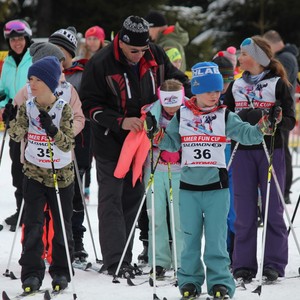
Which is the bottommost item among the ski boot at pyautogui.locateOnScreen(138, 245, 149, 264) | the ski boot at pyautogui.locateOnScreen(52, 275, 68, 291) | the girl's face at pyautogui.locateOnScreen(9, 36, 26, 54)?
the ski boot at pyautogui.locateOnScreen(138, 245, 149, 264)

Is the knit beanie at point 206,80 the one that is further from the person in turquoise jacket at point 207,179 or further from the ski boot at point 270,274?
the ski boot at point 270,274

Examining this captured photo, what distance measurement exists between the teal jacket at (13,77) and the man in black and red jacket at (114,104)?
186 centimetres

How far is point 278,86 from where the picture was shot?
716cm

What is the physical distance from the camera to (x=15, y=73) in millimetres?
9227

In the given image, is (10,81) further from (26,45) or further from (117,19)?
(117,19)

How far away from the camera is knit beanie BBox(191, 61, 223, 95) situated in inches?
250

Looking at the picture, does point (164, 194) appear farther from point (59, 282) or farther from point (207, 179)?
point (59, 282)

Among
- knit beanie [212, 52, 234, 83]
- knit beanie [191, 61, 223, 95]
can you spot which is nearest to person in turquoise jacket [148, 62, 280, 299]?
knit beanie [191, 61, 223, 95]

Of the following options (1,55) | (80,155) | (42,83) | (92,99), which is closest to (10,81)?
(80,155)

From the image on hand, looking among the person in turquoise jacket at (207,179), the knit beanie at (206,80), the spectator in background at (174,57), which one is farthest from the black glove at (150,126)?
the spectator in background at (174,57)

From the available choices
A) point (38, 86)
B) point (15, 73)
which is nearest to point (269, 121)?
point (38, 86)

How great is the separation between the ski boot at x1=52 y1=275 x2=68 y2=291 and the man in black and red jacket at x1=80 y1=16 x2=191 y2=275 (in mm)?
725

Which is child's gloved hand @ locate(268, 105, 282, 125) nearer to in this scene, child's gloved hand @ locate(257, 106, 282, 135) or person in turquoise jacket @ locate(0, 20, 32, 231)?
child's gloved hand @ locate(257, 106, 282, 135)

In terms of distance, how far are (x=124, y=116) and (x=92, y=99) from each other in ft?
0.98
